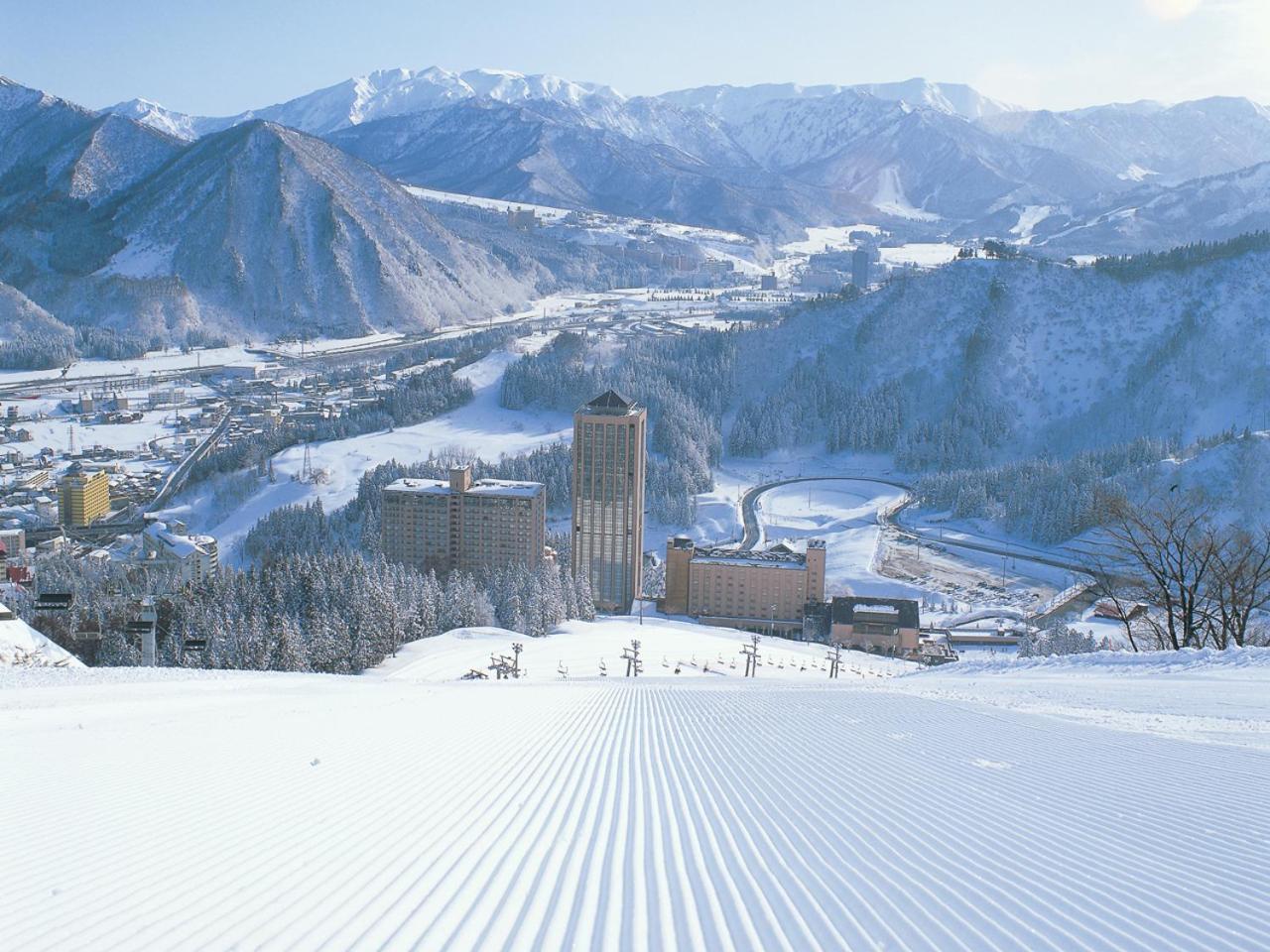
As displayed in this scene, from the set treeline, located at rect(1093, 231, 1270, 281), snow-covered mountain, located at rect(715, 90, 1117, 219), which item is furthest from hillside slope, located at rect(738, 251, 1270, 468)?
snow-covered mountain, located at rect(715, 90, 1117, 219)

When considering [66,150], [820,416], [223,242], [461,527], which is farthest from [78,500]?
[66,150]

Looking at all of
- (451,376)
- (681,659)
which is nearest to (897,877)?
(681,659)

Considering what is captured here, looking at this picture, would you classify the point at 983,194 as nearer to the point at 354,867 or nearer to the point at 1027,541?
the point at 1027,541

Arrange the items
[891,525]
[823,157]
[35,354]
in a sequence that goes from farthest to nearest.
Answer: [823,157] → [35,354] → [891,525]

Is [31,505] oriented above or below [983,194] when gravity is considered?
below

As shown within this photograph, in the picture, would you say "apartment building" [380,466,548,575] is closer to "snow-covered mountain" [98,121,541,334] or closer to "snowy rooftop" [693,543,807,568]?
"snowy rooftop" [693,543,807,568]

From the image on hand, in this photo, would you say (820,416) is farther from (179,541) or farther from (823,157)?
(823,157)
